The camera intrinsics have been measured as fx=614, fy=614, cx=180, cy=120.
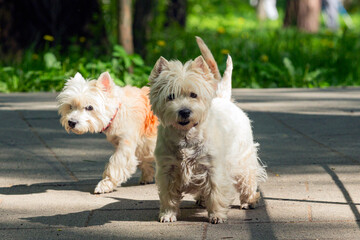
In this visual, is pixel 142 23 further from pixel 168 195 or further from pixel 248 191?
pixel 168 195

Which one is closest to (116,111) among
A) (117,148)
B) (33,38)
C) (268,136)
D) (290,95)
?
(117,148)

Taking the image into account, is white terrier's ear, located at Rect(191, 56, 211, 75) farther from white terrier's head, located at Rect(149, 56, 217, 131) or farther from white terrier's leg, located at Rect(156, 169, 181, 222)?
white terrier's leg, located at Rect(156, 169, 181, 222)

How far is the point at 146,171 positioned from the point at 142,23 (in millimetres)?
7827

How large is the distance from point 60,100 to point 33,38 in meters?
7.51

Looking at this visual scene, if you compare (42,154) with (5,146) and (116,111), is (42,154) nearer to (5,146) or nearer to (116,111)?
(5,146)

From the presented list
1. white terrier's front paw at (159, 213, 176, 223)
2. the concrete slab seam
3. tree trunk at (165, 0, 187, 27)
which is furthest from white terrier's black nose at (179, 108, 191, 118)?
tree trunk at (165, 0, 187, 27)

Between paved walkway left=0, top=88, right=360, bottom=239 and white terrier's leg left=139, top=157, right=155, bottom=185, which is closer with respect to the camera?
paved walkway left=0, top=88, right=360, bottom=239

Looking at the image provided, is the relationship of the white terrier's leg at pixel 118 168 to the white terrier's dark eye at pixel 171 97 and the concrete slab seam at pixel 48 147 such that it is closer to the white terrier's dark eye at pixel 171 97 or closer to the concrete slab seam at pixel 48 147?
the concrete slab seam at pixel 48 147

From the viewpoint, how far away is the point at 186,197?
5.41 metres

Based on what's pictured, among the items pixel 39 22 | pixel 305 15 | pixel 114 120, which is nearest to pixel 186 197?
pixel 114 120

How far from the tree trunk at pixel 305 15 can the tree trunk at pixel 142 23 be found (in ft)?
21.2

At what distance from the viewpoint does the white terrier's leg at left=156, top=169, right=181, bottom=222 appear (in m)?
4.61

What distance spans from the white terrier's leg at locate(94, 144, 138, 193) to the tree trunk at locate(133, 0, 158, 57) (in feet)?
24.3

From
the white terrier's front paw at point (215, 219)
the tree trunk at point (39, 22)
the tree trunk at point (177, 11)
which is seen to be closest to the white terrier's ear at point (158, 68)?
the white terrier's front paw at point (215, 219)
